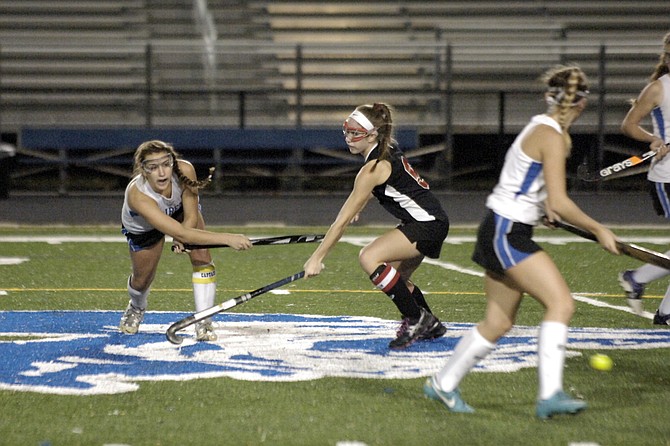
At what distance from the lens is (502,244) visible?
4.73 m

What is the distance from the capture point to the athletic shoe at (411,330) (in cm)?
630

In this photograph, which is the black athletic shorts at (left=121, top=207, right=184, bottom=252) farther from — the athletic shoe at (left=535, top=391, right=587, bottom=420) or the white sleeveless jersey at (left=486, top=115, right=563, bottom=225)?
the athletic shoe at (left=535, top=391, right=587, bottom=420)

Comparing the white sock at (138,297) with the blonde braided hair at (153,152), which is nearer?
the blonde braided hair at (153,152)

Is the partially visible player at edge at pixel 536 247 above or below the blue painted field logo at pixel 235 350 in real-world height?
above

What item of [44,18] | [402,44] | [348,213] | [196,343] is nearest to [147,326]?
[196,343]

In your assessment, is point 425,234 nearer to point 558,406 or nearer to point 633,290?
point 633,290

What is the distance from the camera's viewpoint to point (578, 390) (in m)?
5.27

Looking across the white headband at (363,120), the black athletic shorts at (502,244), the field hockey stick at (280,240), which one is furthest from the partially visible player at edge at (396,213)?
the black athletic shorts at (502,244)

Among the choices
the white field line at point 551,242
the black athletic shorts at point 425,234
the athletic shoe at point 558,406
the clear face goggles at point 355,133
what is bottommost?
the white field line at point 551,242

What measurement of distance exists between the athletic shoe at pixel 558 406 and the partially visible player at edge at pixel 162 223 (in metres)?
2.06

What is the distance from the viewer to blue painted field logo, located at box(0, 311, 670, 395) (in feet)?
18.4

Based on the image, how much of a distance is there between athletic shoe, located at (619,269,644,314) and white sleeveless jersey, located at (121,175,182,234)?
2820 mm

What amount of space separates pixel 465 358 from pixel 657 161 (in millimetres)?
2967

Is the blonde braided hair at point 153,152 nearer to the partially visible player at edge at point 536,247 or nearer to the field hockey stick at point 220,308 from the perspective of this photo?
the field hockey stick at point 220,308
